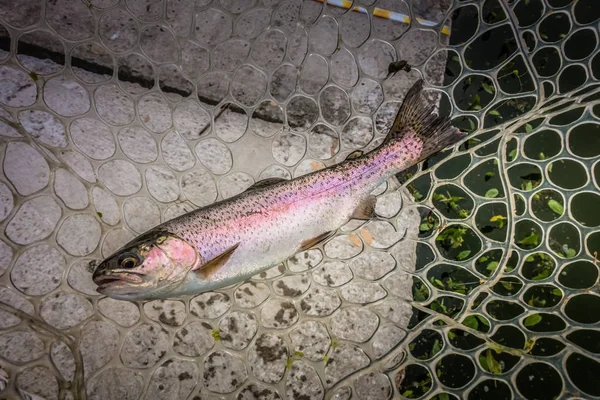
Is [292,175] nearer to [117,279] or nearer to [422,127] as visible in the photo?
[422,127]

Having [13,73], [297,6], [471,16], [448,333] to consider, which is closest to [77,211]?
[13,73]

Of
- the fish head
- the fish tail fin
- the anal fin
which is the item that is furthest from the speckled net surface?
the fish head

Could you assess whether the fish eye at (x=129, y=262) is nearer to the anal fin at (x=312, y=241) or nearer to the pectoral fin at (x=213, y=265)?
the pectoral fin at (x=213, y=265)

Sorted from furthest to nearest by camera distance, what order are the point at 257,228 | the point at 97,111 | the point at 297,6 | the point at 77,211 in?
the point at 297,6 → the point at 97,111 → the point at 77,211 → the point at 257,228

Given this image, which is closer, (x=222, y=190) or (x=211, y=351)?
(x=211, y=351)

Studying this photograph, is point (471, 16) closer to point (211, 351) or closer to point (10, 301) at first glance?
point (211, 351)

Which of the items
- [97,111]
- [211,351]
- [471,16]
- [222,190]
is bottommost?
[211,351]

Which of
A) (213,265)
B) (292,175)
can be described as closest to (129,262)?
(213,265)
